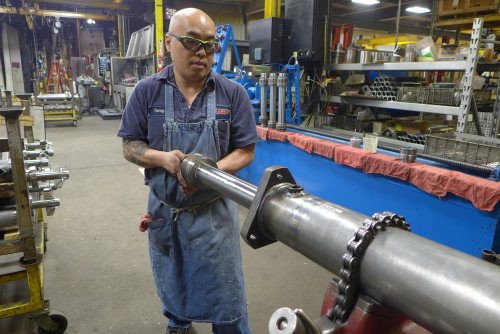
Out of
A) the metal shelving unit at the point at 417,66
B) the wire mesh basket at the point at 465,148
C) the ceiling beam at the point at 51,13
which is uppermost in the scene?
the ceiling beam at the point at 51,13

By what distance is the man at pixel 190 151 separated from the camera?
1265 mm

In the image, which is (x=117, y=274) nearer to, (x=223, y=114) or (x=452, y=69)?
(x=223, y=114)

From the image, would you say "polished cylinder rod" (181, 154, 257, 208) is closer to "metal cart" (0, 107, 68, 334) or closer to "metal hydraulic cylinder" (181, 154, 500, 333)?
"metal hydraulic cylinder" (181, 154, 500, 333)

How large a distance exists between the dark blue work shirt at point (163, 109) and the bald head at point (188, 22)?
18 cm

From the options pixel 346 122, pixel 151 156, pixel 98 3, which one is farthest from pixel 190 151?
pixel 98 3

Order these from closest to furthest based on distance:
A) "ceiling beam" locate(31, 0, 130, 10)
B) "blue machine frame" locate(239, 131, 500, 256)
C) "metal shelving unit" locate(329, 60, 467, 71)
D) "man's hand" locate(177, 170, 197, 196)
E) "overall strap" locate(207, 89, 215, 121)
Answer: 1. "man's hand" locate(177, 170, 197, 196)
2. "overall strap" locate(207, 89, 215, 121)
3. "blue machine frame" locate(239, 131, 500, 256)
4. "metal shelving unit" locate(329, 60, 467, 71)
5. "ceiling beam" locate(31, 0, 130, 10)

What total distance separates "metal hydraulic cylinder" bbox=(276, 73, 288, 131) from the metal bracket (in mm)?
2443

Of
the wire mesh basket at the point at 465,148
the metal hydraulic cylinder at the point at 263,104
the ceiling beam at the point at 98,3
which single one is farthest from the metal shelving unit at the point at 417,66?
the ceiling beam at the point at 98,3

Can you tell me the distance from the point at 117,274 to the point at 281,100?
184 cm

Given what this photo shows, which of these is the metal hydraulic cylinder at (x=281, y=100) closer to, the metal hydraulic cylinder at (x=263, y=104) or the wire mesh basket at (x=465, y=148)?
the metal hydraulic cylinder at (x=263, y=104)

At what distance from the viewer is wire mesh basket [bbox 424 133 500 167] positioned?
1896 millimetres

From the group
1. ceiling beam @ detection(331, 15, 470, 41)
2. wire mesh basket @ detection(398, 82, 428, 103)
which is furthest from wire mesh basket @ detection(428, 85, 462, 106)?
ceiling beam @ detection(331, 15, 470, 41)

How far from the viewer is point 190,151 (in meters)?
1.30

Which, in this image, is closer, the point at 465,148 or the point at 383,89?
the point at 465,148
